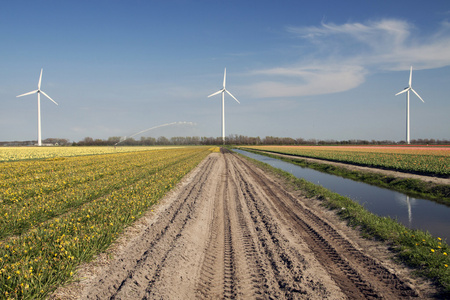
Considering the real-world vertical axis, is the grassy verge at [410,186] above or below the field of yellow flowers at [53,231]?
below

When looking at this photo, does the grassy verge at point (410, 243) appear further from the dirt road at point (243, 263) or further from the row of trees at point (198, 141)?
the row of trees at point (198, 141)

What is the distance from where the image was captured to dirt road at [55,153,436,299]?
5484mm

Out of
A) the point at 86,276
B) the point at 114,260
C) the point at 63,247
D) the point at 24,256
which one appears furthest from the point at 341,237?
the point at 24,256

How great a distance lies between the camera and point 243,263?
22.6 ft

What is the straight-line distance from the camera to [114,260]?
6742 mm

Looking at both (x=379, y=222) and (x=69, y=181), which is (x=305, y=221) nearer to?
(x=379, y=222)

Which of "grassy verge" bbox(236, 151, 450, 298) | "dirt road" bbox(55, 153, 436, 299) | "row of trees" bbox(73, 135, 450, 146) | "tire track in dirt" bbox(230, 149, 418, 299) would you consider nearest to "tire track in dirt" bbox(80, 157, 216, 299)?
"dirt road" bbox(55, 153, 436, 299)

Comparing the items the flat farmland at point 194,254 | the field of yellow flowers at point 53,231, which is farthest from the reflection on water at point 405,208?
the field of yellow flowers at point 53,231

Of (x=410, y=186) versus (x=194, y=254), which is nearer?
(x=194, y=254)

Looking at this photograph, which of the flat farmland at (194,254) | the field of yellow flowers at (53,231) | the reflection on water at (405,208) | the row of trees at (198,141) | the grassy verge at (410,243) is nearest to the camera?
the field of yellow flowers at (53,231)

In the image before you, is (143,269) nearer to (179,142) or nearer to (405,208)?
(405,208)

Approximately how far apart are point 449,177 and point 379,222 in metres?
15.5

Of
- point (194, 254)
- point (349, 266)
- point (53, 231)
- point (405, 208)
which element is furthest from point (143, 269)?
point (405, 208)

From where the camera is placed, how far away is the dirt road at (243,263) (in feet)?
18.0
